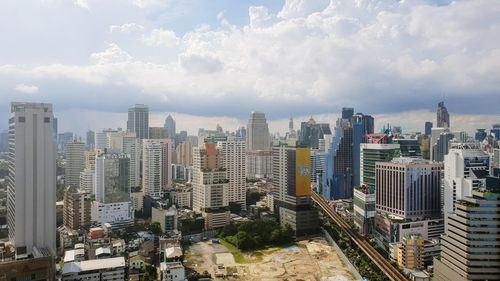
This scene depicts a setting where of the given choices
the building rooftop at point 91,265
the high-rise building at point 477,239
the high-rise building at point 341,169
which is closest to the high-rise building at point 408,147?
the high-rise building at point 341,169

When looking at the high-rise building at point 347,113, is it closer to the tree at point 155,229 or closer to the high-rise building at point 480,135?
the high-rise building at point 480,135

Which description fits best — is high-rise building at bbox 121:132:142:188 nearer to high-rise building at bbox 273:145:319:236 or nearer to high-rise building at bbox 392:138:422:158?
high-rise building at bbox 273:145:319:236

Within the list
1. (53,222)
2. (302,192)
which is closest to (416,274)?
(302,192)

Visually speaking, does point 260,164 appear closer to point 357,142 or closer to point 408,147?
point 357,142

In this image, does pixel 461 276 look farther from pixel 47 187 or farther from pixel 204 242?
pixel 47 187

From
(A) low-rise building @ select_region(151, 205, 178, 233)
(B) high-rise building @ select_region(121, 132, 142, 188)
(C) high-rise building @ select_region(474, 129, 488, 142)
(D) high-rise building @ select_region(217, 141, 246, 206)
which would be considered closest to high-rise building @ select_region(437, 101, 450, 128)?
(C) high-rise building @ select_region(474, 129, 488, 142)
